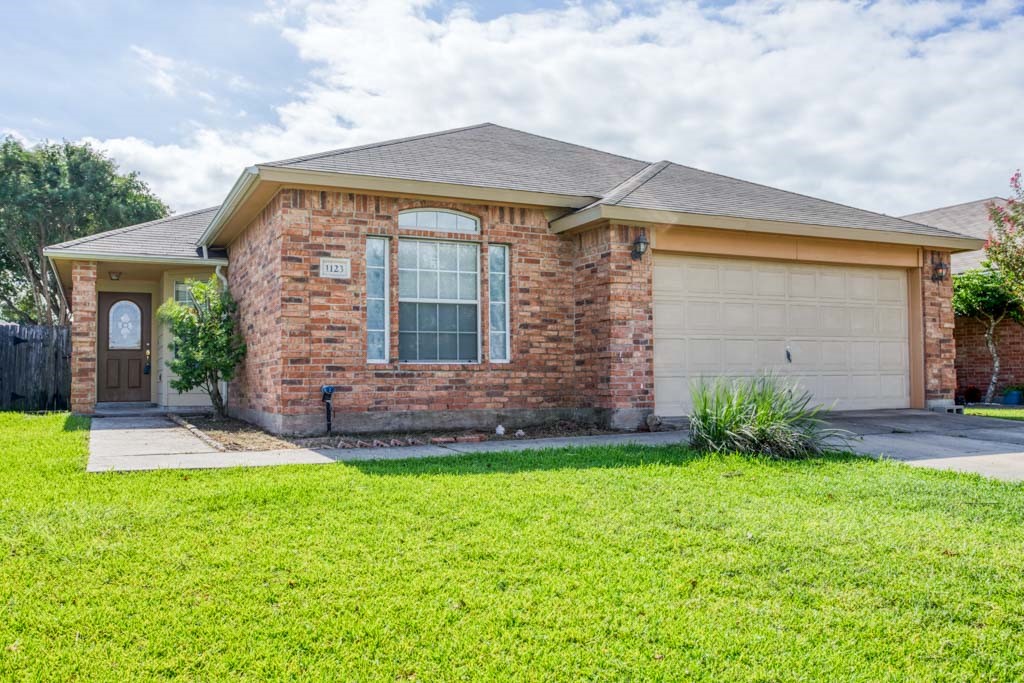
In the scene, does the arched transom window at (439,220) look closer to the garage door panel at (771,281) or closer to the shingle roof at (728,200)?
the shingle roof at (728,200)

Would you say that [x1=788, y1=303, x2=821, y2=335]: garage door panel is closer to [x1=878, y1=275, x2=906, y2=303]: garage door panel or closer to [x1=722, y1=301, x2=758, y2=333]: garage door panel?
[x1=722, y1=301, x2=758, y2=333]: garage door panel

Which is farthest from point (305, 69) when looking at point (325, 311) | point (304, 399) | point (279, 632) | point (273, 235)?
point (279, 632)

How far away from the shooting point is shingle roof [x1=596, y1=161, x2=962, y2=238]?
10445 mm

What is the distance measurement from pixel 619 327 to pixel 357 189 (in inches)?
147

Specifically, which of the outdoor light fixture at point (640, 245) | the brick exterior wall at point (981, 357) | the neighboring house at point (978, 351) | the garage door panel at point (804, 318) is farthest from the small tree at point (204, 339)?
the brick exterior wall at point (981, 357)

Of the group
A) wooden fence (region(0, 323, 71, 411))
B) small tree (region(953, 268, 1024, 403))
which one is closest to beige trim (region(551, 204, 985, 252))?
small tree (region(953, 268, 1024, 403))

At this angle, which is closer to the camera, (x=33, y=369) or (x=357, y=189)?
(x=357, y=189)

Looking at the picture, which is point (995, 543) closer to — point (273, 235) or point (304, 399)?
point (304, 399)

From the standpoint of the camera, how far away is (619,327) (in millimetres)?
9898

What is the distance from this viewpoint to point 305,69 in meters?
11.4

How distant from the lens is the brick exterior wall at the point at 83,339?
12.9 m

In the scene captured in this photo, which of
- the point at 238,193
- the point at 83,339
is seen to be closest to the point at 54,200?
the point at 83,339

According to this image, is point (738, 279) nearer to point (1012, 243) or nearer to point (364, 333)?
point (364, 333)

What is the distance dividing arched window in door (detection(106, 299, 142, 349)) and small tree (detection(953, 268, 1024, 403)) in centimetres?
1779
